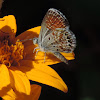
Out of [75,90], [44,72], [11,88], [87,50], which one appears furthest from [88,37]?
[11,88]

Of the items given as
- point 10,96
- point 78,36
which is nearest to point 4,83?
point 10,96

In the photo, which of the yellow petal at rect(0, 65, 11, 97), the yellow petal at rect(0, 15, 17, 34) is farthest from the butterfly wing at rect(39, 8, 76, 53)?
the yellow petal at rect(0, 65, 11, 97)

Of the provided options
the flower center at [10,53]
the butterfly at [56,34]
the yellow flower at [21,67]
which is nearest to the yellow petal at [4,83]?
the yellow flower at [21,67]

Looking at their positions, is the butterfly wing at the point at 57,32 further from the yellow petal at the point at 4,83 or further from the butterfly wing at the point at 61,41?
the yellow petal at the point at 4,83

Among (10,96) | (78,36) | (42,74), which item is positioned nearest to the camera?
(10,96)

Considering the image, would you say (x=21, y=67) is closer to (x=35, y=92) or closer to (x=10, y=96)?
(x=35, y=92)
